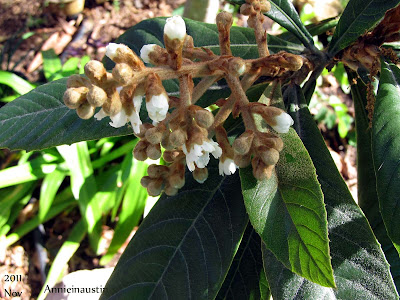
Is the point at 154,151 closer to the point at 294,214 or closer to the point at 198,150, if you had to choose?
the point at 198,150

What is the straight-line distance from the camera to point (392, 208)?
0.72 metres

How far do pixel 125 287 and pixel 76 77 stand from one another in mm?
572

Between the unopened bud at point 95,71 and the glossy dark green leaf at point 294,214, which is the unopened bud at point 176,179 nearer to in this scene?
the glossy dark green leaf at point 294,214

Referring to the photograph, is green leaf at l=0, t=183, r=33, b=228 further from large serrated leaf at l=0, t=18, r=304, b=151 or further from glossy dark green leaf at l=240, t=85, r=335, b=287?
glossy dark green leaf at l=240, t=85, r=335, b=287

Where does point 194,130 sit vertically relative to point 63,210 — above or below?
above

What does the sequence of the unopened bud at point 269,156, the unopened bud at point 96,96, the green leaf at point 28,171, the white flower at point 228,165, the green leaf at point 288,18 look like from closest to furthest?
the unopened bud at point 96,96, the unopened bud at point 269,156, the white flower at point 228,165, the green leaf at point 288,18, the green leaf at point 28,171

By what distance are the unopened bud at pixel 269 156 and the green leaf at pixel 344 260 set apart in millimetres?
267

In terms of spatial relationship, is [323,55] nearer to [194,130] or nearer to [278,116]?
[278,116]

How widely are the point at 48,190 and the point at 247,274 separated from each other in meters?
1.50

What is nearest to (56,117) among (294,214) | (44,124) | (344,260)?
(44,124)

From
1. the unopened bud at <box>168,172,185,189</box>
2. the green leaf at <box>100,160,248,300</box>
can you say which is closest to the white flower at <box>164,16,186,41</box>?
the unopened bud at <box>168,172,185,189</box>

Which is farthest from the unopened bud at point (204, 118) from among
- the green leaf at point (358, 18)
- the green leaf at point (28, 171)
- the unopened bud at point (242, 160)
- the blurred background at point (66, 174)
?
the green leaf at point (28, 171)

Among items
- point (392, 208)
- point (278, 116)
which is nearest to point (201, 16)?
point (278, 116)

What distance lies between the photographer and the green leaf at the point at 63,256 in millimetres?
2176
